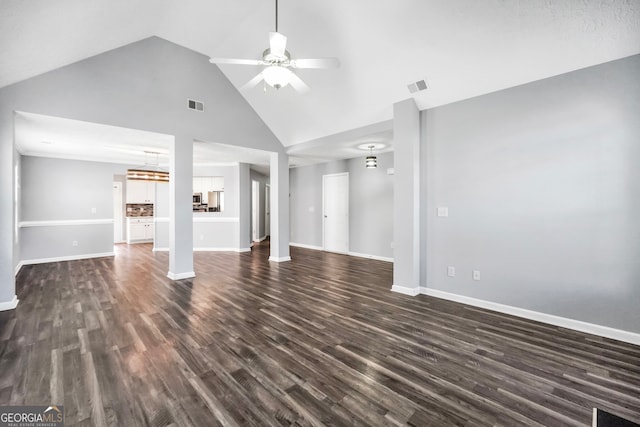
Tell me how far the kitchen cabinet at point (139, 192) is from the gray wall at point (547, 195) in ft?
33.3

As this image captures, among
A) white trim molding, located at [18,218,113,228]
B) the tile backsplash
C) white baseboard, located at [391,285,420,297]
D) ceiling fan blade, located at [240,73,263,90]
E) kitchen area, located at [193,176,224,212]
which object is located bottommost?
white baseboard, located at [391,285,420,297]

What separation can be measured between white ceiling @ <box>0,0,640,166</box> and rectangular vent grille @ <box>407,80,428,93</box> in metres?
0.07

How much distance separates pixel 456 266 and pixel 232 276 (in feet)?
12.5

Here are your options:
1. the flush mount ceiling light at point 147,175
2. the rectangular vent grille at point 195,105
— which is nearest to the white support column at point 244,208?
the flush mount ceiling light at point 147,175

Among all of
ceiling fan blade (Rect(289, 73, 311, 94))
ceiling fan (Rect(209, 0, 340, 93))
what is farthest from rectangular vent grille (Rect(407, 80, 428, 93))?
ceiling fan blade (Rect(289, 73, 311, 94))

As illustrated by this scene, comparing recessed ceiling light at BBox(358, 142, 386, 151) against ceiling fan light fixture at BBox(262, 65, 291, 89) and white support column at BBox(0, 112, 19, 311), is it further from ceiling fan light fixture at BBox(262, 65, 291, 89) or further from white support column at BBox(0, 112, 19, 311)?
white support column at BBox(0, 112, 19, 311)

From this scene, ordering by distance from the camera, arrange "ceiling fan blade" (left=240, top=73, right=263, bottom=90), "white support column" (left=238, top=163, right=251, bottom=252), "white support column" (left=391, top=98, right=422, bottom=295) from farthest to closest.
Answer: "white support column" (left=238, top=163, right=251, bottom=252) < "white support column" (left=391, top=98, right=422, bottom=295) < "ceiling fan blade" (left=240, top=73, right=263, bottom=90)

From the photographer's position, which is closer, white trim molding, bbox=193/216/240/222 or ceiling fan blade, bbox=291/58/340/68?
ceiling fan blade, bbox=291/58/340/68

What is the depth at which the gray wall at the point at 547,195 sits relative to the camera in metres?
2.63

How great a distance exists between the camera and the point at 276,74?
2703mm

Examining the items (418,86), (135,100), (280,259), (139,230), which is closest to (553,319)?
(418,86)

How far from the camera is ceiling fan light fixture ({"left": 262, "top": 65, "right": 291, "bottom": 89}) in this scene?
2.68 m

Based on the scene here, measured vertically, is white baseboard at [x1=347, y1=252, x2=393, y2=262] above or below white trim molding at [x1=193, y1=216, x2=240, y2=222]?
below

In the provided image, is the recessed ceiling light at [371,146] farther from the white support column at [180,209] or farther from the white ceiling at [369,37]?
the white support column at [180,209]
